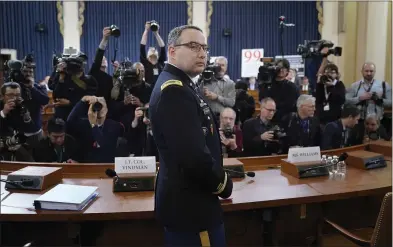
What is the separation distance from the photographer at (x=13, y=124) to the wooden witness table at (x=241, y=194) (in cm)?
32

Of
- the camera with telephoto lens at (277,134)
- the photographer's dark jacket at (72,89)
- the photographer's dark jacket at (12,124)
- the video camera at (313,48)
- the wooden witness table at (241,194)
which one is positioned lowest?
the wooden witness table at (241,194)

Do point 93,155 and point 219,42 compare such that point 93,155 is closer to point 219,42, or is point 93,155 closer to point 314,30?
point 219,42

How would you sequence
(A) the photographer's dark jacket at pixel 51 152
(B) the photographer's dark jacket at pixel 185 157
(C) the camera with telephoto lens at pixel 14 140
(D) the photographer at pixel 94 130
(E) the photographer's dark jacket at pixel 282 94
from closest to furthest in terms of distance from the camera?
1. (B) the photographer's dark jacket at pixel 185 157
2. (C) the camera with telephoto lens at pixel 14 140
3. (A) the photographer's dark jacket at pixel 51 152
4. (D) the photographer at pixel 94 130
5. (E) the photographer's dark jacket at pixel 282 94

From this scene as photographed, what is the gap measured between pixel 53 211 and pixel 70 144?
111cm

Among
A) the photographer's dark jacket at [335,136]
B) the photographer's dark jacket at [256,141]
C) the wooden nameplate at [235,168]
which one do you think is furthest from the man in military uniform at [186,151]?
the photographer's dark jacket at [335,136]

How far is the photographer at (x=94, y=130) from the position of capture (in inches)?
102

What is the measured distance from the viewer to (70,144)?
2520mm

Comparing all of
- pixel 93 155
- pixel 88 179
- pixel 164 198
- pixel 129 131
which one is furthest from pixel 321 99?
pixel 164 198

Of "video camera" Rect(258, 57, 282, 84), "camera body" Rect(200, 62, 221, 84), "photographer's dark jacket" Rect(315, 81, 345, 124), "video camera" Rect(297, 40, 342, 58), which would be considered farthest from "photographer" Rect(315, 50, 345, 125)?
"camera body" Rect(200, 62, 221, 84)

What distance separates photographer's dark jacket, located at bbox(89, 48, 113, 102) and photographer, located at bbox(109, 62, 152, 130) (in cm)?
15

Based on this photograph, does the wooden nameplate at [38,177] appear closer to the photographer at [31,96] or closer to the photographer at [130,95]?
the photographer at [130,95]

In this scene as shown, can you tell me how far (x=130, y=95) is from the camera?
119 inches

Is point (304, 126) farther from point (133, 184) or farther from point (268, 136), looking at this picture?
point (133, 184)

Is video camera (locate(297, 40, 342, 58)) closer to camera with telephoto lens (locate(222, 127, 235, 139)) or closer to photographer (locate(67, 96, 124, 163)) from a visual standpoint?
camera with telephoto lens (locate(222, 127, 235, 139))
